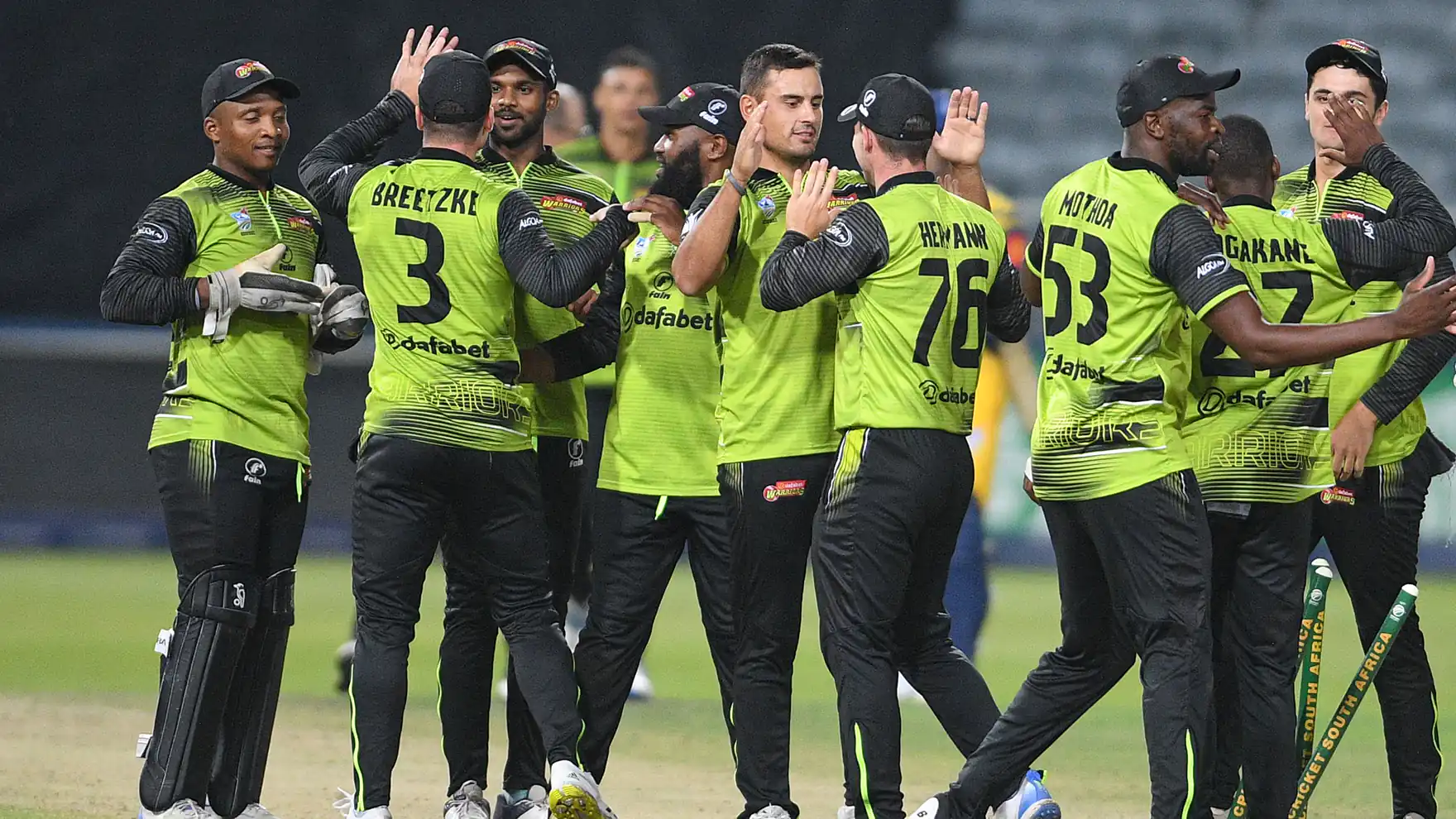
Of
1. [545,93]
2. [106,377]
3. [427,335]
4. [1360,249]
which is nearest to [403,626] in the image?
[427,335]

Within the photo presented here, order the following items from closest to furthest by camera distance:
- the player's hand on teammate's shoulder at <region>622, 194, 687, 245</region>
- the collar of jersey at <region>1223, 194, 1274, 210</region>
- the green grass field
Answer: the collar of jersey at <region>1223, 194, 1274, 210</region>
the player's hand on teammate's shoulder at <region>622, 194, 687, 245</region>
the green grass field

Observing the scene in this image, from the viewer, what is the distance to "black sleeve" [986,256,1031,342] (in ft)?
17.1

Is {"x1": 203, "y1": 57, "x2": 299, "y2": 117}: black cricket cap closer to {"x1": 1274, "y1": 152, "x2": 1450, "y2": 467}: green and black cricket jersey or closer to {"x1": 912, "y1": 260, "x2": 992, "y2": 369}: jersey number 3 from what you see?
{"x1": 912, "y1": 260, "x2": 992, "y2": 369}: jersey number 3

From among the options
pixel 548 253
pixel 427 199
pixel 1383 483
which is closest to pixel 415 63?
pixel 427 199

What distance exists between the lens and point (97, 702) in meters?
7.92

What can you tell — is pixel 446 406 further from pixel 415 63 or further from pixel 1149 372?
pixel 1149 372

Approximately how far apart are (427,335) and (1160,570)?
215 cm

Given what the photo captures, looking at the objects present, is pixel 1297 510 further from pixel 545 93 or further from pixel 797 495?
pixel 545 93

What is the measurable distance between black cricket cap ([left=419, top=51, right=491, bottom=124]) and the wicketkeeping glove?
669mm

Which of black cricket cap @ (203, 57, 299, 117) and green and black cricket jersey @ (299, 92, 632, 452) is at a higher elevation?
black cricket cap @ (203, 57, 299, 117)

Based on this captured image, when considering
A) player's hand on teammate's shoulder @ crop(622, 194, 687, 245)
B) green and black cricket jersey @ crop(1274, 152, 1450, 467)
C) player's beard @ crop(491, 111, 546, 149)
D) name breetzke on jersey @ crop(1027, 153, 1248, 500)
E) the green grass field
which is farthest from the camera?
the green grass field

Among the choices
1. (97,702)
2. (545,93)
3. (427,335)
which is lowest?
(97,702)

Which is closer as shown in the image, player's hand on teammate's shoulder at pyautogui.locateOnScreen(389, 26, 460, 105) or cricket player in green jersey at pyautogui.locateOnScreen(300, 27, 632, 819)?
cricket player in green jersey at pyautogui.locateOnScreen(300, 27, 632, 819)

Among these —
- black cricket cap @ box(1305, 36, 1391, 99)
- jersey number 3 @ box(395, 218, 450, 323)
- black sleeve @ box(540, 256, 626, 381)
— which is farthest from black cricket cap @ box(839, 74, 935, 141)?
black cricket cap @ box(1305, 36, 1391, 99)
